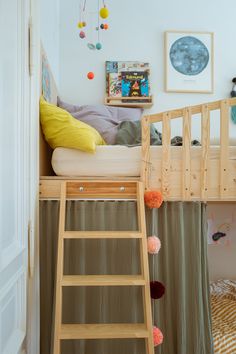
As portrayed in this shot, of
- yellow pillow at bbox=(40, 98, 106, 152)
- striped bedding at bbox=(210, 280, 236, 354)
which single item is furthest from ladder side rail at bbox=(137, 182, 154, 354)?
striped bedding at bbox=(210, 280, 236, 354)

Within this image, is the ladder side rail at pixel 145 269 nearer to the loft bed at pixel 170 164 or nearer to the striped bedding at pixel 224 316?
the loft bed at pixel 170 164

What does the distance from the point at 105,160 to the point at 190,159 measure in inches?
18.0

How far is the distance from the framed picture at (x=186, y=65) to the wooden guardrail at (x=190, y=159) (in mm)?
1423

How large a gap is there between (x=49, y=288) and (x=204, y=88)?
228cm

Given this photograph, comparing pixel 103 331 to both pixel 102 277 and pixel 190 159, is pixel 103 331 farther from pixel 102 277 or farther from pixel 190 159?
pixel 190 159

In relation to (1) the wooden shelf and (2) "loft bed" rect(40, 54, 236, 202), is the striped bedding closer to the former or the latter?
(2) "loft bed" rect(40, 54, 236, 202)

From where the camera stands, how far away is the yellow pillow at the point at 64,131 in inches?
73.2

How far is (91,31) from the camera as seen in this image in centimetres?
320

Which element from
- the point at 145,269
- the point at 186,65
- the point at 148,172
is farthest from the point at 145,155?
the point at 186,65

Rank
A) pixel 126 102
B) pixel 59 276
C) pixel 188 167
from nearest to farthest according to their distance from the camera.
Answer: pixel 59 276 → pixel 188 167 → pixel 126 102

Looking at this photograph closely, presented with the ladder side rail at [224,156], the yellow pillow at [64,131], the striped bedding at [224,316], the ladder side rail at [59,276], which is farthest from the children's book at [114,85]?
the striped bedding at [224,316]

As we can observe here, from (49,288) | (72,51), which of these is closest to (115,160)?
(49,288)

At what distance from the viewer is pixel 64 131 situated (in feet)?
6.19

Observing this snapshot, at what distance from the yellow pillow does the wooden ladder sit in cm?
20
